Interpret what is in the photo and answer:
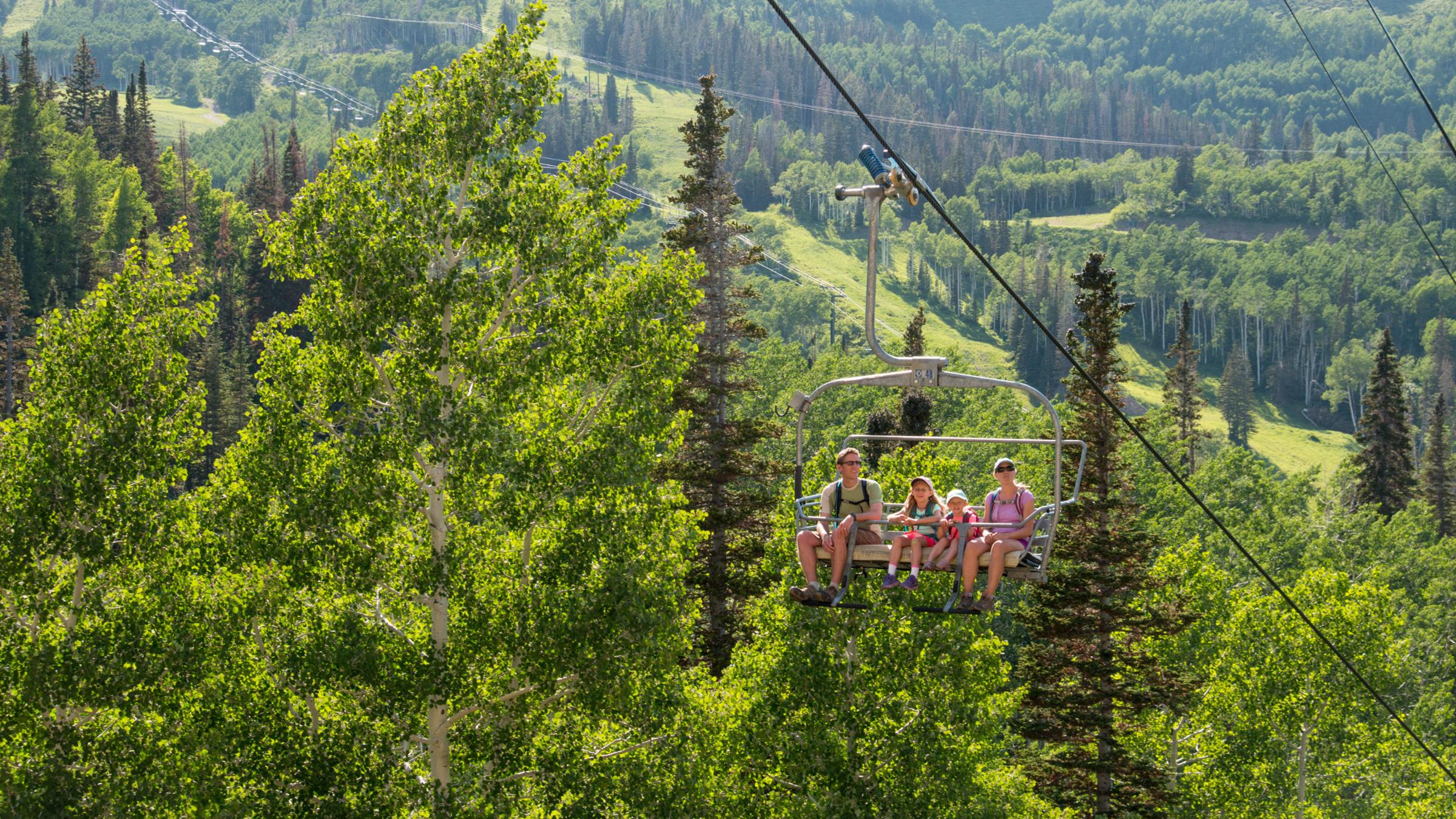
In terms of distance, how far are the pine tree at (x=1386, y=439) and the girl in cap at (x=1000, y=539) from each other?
230ft

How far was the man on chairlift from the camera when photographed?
727 inches

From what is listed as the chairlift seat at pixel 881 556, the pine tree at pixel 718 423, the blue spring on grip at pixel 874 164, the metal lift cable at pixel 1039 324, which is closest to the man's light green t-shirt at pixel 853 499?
the chairlift seat at pixel 881 556

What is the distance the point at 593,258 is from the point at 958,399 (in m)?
85.4

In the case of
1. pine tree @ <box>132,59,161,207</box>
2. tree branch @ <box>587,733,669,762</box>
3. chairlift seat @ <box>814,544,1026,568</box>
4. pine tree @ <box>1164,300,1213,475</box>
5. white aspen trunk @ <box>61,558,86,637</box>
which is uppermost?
chairlift seat @ <box>814,544,1026,568</box>

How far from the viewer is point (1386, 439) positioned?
8538cm

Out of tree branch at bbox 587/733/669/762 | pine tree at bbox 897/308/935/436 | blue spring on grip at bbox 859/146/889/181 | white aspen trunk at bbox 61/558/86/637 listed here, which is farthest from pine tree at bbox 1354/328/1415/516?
white aspen trunk at bbox 61/558/86/637

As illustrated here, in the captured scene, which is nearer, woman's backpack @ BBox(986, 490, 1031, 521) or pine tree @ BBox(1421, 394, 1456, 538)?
woman's backpack @ BBox(986, 490, 1031, 521)

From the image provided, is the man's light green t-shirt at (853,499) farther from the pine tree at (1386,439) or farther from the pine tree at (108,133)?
the pine tree at (108,133)

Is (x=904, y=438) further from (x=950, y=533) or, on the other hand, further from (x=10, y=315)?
(x=10, y=315)

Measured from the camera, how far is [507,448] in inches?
846

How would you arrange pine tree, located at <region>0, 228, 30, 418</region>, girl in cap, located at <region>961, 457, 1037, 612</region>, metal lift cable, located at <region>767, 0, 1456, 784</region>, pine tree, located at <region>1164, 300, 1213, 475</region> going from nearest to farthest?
metal lift cable, located at <region>767, 0, 1456, 784</region> < girl in cap, located at <region>961, 457, 1037, 612</region> < pine tree, located at <region>1164, 300, 1213, 475</region> < pine tree, located at <region>0, 228, 30, 418</region>

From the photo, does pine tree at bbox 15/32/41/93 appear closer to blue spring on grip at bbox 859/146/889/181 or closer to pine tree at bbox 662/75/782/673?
pine tree at bbox 662/75/782/673

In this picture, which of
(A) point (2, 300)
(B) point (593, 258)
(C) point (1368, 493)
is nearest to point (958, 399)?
(C) point (1368, 493)

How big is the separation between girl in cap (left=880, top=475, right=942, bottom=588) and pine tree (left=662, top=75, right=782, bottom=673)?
16832 mm
